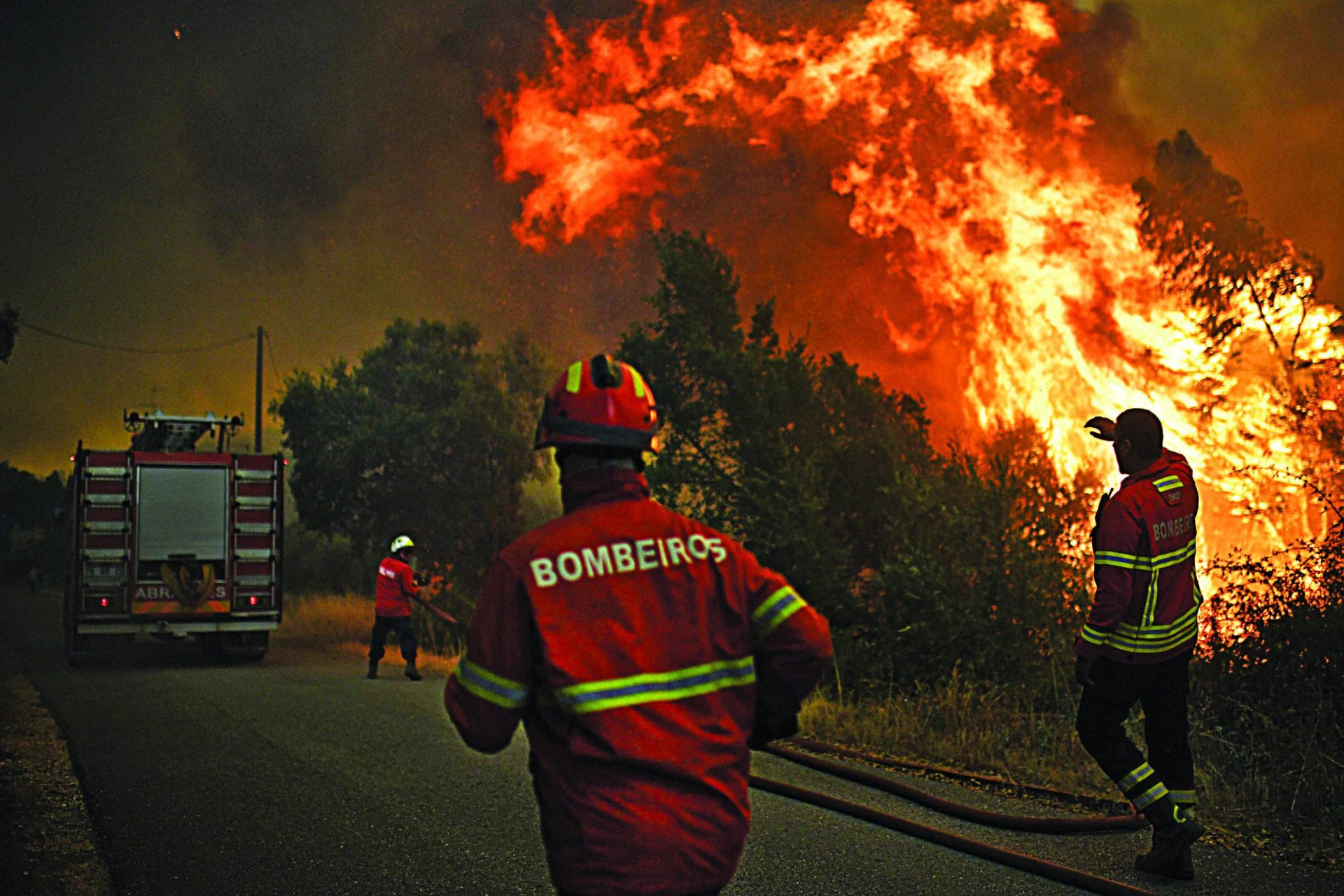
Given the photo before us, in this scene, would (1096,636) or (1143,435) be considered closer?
(1096,636)

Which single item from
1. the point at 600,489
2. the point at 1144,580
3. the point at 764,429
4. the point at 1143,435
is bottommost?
the point at 1144,580

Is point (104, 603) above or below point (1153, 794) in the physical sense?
above

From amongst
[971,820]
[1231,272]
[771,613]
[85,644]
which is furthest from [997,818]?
[85,644]

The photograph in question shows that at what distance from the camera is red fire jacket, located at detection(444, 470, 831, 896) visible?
93.6 inches

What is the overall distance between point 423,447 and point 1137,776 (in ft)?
85.8

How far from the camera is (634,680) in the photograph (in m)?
2.40

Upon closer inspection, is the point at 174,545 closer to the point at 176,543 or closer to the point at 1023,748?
the point at 176,543

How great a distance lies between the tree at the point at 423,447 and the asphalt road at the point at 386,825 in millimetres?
18471

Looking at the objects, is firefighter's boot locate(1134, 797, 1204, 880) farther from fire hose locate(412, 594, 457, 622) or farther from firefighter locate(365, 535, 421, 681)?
firefighter locate(365, 535, 421, 681)

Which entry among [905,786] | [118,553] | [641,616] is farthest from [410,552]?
[641,616]

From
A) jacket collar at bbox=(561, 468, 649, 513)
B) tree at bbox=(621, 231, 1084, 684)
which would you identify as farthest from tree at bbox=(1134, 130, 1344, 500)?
jacket collar at bbox=(561, 468, 649, 513)

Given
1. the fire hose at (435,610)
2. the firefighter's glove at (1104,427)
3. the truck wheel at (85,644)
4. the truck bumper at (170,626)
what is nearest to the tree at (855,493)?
the fire hose at (435,610)

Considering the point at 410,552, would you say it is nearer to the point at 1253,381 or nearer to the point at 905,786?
the point at 905,786

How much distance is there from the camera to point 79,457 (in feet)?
A: 56.2
